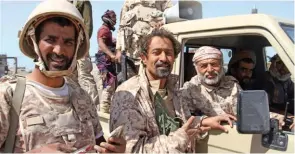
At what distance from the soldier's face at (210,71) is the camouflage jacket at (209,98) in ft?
0.17

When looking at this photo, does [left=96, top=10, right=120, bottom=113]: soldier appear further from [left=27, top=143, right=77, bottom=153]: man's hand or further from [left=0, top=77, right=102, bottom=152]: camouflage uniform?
[left=27, top=143, right=77, bottom=153]: man's hand

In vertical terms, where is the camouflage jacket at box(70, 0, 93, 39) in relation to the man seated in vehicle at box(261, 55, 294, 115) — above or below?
above

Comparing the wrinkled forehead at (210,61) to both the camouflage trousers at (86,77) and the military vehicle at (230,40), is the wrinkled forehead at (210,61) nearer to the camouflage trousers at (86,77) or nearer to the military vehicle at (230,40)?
the military vehicle at (230,40)

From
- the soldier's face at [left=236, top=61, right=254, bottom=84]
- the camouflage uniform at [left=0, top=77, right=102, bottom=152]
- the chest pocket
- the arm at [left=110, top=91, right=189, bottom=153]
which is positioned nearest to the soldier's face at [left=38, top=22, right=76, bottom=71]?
the camouflage uniform at [left=0, top=77, right=102, bottom=152]

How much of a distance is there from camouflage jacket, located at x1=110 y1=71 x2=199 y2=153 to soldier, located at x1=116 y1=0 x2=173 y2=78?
5.94ft

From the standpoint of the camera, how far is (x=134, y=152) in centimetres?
223

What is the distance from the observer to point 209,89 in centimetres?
286

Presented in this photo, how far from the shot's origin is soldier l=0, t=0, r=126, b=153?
1746 millimetres

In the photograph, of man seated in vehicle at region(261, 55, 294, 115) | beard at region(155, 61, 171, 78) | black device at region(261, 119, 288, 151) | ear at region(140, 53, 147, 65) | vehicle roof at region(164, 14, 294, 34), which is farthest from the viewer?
man seated in vehicle at region(261, 55, 294, 115)

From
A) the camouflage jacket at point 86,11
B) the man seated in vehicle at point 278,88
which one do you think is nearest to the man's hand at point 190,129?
the man seated in vehicle at point 278,88

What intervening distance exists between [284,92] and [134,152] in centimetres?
170

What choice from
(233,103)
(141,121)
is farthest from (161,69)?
(233,103)

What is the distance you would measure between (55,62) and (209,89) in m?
1.34

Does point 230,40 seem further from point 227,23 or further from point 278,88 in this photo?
point 278,88
